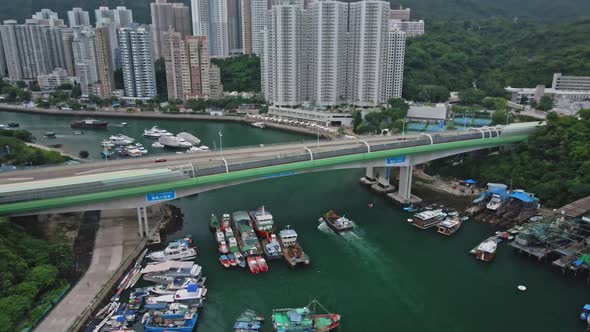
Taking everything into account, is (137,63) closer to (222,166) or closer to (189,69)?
(189,69)

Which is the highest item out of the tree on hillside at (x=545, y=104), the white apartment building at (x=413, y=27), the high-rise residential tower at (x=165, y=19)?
the high-rise residential tower at (x=165, y=19)

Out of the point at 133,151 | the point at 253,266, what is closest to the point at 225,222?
the point at 253,266

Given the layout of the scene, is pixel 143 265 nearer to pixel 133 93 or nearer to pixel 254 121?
pixel 254 121

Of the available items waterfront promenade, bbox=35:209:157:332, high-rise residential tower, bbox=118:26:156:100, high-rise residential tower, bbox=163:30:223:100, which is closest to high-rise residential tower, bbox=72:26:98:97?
high-rise residential tower, bbox=118:26:156:100

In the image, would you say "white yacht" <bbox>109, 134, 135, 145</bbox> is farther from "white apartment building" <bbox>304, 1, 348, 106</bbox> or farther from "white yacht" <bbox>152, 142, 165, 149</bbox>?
"white apartment building" <bbox>304, 1, 348, 106</bbox>

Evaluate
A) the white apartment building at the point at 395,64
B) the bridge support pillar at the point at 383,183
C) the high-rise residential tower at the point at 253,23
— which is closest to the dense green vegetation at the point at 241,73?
the high-rise residential tower at the point at 253,23

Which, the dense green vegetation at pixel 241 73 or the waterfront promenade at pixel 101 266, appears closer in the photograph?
the waterfront promenade at pixel 101 266

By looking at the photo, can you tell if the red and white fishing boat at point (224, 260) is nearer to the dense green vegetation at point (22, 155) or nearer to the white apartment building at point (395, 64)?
the dense green vegetation at point (22, 155)

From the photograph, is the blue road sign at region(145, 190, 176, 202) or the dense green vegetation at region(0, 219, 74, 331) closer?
the dense green vegetation at region(0, 219, 74, 331)
